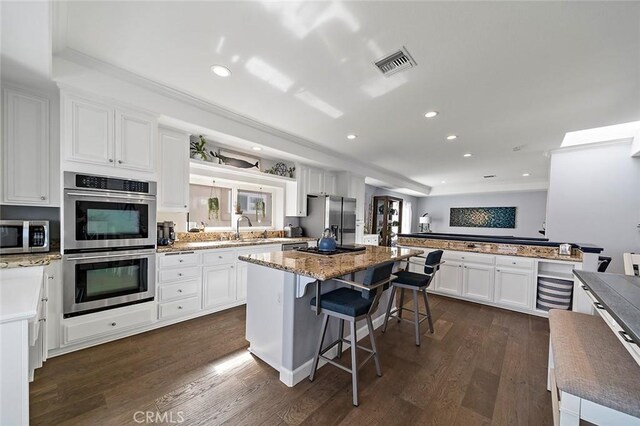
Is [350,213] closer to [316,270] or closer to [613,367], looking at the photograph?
[316,270]

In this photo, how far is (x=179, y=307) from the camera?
2838 millimetres

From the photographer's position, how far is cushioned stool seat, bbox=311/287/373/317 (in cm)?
171

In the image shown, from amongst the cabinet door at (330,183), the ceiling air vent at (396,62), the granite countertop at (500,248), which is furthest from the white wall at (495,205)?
the ceiling air vent at (396,62)

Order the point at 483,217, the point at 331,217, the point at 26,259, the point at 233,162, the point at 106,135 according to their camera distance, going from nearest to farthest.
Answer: the point at 26,259
the point at 106,135
the point at 233,162
the point at 331,217
the point at 483,217

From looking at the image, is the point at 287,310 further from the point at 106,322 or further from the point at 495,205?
the point at 495,205

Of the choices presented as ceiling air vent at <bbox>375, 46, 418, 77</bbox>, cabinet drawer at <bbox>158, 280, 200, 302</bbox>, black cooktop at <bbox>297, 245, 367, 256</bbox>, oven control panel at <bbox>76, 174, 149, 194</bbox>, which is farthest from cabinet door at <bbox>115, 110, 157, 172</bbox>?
ceiling air vent at <bbox>375, 46, 418, 77</bbox>

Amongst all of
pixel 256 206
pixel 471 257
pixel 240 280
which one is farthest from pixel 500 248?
pixel 256 206

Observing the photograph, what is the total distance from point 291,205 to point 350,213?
1.40 metres

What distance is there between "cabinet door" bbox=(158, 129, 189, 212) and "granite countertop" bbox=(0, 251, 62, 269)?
3.39 feet

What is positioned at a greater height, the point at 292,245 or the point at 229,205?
the point at 229,205

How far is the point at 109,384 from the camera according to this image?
182cm

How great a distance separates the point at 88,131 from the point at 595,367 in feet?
12.5

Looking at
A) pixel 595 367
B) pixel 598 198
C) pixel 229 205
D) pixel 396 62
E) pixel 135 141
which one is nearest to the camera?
pixel 595 367

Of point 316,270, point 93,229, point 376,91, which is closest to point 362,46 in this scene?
point 376,91
